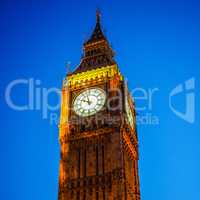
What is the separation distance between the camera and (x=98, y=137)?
173 ft

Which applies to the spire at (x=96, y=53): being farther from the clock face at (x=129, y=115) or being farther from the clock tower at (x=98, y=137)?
the clock face at (x=129, y=115)

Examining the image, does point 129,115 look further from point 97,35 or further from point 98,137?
point 97,35

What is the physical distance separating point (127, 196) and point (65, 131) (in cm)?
1098

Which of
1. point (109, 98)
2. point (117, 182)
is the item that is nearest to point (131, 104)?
point (109, 98)

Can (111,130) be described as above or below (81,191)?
above

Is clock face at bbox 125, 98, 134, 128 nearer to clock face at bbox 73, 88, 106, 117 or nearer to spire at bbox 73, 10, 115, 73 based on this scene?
clock face at bbox 73, 88, 106, 117

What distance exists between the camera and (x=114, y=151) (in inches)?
2013

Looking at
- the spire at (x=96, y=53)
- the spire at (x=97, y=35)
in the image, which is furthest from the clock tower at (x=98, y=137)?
the spire at (x=97, y=35)

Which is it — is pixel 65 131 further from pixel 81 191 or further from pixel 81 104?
pixel 81 191

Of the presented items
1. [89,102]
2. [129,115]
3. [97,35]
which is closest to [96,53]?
[97,35]

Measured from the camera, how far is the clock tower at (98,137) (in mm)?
49531

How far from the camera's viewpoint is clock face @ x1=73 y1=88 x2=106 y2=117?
2163 inches

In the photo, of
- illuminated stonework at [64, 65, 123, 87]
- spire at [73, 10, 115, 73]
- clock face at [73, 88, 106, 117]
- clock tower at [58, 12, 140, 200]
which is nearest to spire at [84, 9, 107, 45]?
spire at [73, 10, 115, 73]

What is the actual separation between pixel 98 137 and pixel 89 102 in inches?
184
